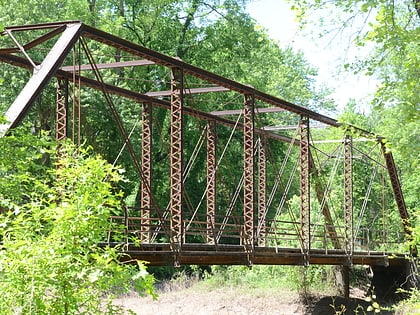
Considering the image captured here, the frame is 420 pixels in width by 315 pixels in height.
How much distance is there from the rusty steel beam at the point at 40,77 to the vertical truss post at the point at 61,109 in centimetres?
284

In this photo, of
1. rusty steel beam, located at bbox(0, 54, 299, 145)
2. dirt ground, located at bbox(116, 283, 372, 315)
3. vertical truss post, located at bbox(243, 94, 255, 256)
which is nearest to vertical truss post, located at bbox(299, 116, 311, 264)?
rusty steel beam, located at bbox(0, 54, 299, 145)

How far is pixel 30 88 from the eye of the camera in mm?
12727

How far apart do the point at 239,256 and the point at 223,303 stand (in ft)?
25.8

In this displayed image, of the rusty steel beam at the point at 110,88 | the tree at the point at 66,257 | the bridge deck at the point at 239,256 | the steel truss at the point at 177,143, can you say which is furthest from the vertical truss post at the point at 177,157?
the tree at the point at 66,257

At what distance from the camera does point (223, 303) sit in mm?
27500

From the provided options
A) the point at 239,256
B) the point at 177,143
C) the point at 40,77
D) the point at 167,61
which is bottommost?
the point at 239,256

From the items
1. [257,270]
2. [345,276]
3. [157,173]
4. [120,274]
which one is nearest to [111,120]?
[157,173]

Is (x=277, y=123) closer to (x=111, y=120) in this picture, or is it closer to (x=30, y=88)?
(x=111, y=120)

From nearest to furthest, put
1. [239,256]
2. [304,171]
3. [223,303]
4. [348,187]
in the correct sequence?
[239,256] < [304,171] < [223,303] < [348,187]

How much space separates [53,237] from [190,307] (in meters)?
19.5

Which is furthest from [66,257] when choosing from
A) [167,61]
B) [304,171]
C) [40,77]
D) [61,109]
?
[304,171]

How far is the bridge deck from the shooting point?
16578 mm

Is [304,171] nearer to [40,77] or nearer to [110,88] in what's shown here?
[110,88]

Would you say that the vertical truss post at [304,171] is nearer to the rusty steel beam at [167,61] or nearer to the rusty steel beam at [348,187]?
the rusty steel beam at [167,61]
